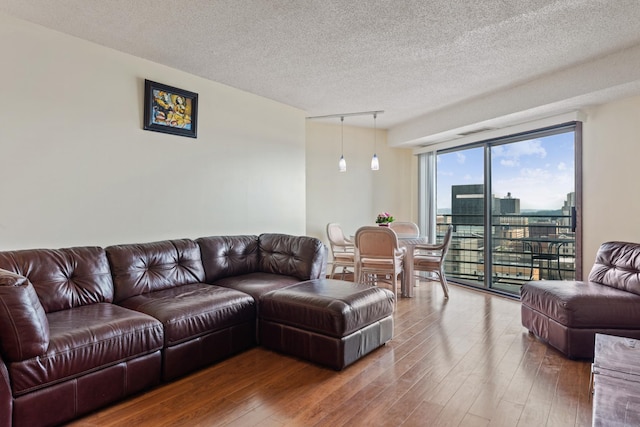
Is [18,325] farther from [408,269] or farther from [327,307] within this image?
[408,269]

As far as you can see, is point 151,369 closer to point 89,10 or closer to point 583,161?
point 89,10

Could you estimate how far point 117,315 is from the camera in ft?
7.13

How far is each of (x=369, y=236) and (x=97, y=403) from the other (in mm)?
3059

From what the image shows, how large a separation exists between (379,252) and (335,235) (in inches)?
51.7

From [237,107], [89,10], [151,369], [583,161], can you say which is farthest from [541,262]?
[89,10]

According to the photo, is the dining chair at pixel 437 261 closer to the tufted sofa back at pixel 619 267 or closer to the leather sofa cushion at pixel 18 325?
the tufted sofa back at pixel 619 267

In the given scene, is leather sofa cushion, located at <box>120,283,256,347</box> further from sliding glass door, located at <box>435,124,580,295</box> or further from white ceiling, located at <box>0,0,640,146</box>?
sliding glass door, located at <box>435,124,580,295</box>

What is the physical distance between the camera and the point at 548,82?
11.8 feet

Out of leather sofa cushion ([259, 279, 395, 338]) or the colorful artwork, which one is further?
the colorful artwork

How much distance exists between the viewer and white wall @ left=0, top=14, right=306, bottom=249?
2482 millimetres

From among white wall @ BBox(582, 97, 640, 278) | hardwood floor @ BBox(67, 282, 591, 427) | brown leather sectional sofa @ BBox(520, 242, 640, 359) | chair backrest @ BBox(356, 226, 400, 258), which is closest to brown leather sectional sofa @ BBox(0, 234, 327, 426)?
hardwood floor @ BBox(67, 282, 591, 427)

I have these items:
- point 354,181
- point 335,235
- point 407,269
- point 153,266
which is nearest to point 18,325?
point 153,266

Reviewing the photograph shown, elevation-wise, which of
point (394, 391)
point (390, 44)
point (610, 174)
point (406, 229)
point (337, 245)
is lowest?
point (394, 391)

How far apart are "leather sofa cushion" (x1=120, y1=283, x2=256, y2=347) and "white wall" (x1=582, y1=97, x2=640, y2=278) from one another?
12.1ft
